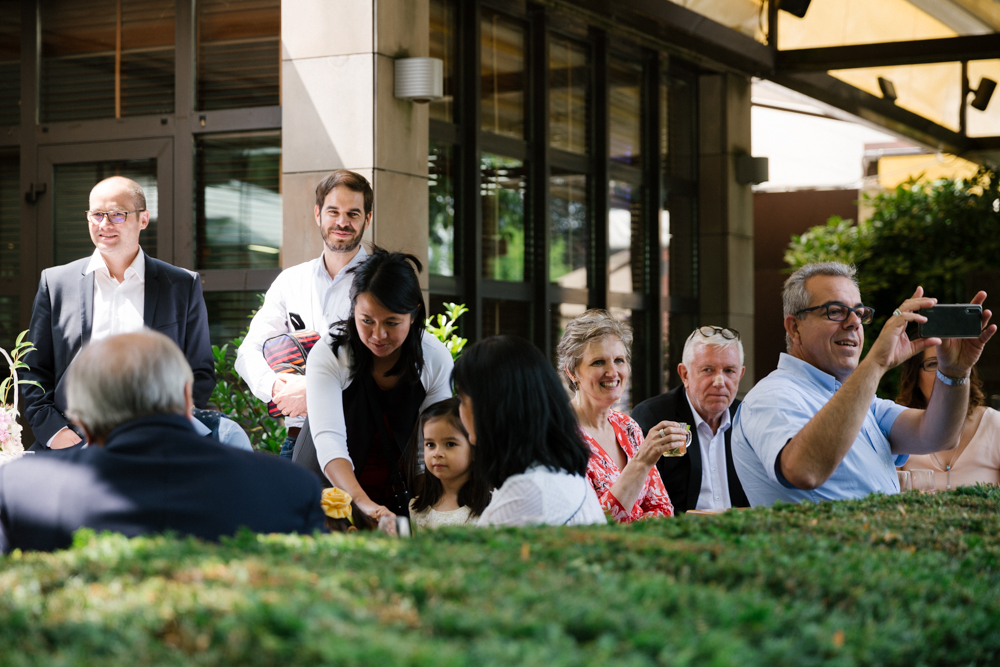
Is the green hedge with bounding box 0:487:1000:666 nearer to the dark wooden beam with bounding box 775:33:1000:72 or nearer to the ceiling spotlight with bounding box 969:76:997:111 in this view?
the dark wooden beam with bounding box 775:33:1000:72

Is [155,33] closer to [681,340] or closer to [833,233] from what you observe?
[681,340]

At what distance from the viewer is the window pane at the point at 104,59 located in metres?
7.18

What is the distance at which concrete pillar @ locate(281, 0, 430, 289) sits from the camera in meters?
6.50

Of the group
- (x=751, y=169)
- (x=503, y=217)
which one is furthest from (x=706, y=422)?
(x=751, y=169)

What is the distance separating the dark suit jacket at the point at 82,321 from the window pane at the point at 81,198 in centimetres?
276

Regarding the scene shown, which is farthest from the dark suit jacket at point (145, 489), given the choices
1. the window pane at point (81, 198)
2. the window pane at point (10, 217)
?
the window pane at point (10, 217)

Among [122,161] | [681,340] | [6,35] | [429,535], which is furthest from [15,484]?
[681,340]

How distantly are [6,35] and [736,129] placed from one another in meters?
6.88

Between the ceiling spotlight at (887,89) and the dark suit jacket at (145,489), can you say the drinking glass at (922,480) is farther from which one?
the ceiling spotlight at (887,89)

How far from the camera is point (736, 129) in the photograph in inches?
423

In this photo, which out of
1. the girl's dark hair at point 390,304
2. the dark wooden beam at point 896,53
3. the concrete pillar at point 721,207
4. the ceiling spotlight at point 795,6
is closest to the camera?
the girl's dark hair at point 390,304

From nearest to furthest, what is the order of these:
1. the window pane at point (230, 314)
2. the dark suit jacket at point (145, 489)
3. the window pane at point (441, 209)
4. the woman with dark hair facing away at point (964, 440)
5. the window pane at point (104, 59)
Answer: the dark suit jacket at point (145, 489) < the woman with dark hair facing away at point (964, 440) < the window pane at point (230, 314) < the window pane at point (104, 59) < the window pane at point (441, 209)

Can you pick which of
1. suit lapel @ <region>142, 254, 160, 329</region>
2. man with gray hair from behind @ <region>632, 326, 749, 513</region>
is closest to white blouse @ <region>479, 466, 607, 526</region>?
Answer: man with gray hair from behind @ <region>632, 326, 749, 513</region>

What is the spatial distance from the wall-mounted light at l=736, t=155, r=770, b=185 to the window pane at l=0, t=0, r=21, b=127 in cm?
681
